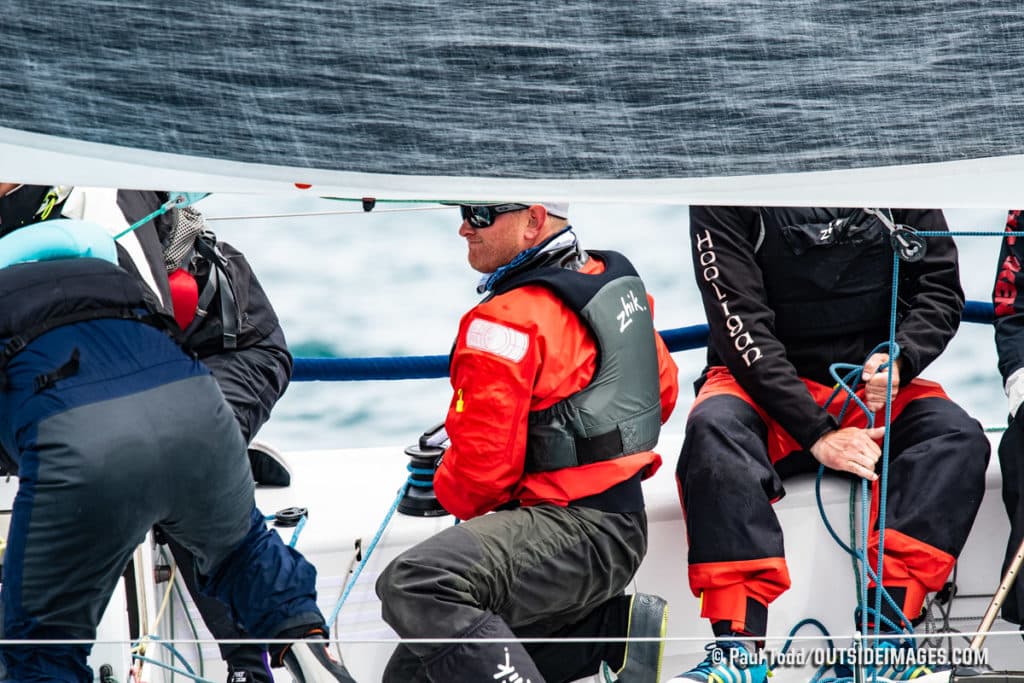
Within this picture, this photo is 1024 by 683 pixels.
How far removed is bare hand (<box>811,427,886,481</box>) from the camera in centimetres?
235

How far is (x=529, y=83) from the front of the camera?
120 cm

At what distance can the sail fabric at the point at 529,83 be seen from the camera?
1170 mm

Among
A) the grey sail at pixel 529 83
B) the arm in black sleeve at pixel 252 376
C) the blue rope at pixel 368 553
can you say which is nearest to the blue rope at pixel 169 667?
the blue rope at pixel 368 553

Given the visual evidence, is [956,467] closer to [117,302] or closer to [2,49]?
[117,302]

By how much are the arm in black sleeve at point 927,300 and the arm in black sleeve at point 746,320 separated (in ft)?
0.71

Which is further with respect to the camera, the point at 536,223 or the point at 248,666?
the point at 536,223

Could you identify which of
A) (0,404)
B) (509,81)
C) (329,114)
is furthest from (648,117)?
(0,404)

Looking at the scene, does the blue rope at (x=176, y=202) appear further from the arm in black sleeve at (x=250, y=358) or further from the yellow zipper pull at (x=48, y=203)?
the arm in black sleeve at (x=250, y=358)

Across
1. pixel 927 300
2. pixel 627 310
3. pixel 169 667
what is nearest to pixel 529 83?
pixel 627 310

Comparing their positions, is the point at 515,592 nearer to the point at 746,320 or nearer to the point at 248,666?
the point at 248,666

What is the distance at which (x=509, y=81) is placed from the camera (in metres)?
1.20

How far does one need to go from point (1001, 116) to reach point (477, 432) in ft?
3.28

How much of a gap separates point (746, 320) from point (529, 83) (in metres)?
1.34

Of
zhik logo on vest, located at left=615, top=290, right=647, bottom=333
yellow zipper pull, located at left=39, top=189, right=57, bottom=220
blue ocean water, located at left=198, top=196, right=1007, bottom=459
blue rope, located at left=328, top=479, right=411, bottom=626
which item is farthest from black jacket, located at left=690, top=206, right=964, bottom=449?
blue ocean water, located at left=198, top=196, right=1007, bottom=459
